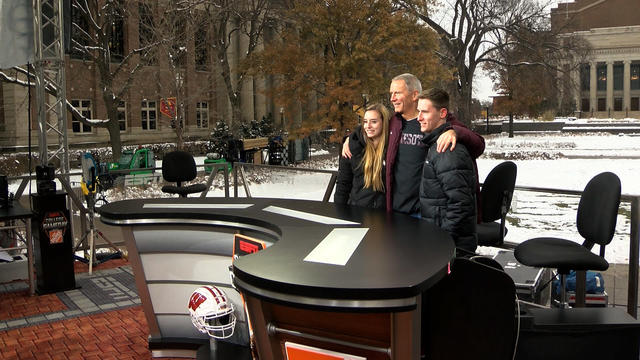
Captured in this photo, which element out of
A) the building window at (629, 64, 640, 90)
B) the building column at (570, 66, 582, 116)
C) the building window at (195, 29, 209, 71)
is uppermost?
the building window at (195, 29, 209, 71)

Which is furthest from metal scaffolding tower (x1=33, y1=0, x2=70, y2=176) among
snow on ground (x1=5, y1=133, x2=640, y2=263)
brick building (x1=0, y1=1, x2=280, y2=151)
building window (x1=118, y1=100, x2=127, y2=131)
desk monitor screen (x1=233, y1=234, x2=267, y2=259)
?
building window (x1=118, y1=100, x2=127, y2=131)

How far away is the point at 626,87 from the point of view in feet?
98.7

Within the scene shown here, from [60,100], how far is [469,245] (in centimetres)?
615

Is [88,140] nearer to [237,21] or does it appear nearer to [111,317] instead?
[237,21]

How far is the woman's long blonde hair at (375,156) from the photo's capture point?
3860mm

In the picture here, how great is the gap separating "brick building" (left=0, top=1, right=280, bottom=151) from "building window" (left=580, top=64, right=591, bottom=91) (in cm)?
1560

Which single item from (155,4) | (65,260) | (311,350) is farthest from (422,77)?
(311,350)

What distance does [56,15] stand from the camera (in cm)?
723

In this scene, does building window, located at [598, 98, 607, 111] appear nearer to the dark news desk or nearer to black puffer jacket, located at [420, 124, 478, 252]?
the dark news desk

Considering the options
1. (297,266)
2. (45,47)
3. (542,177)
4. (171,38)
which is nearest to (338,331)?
(297,266)

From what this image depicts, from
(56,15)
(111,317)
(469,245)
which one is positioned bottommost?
(111,317)

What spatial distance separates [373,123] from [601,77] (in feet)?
97.2

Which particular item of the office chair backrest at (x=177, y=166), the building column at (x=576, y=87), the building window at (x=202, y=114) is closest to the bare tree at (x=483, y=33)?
the building column at (x=576, y=87)

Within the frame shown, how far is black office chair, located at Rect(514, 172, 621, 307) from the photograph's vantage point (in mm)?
3461
